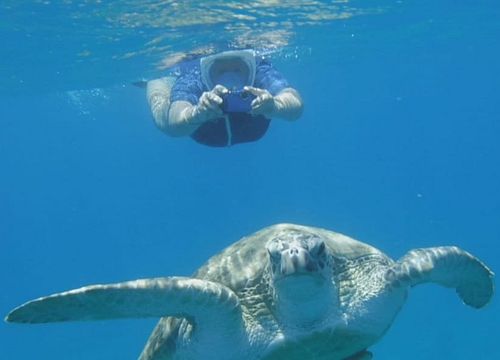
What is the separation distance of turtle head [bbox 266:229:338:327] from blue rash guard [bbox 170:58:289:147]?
3.79 m

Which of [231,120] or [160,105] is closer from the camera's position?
[231,120]

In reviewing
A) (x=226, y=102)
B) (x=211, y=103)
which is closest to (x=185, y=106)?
(x=226, y=102)

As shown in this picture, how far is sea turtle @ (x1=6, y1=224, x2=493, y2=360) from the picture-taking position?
363 centimetres

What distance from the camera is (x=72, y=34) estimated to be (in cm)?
1491

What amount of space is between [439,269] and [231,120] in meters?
3.96

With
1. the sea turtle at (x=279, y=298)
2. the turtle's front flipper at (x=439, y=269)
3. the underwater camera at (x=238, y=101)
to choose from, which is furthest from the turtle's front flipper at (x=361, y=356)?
the underwater camera at (x=238, y=101)

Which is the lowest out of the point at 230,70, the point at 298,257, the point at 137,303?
the point at 230,70

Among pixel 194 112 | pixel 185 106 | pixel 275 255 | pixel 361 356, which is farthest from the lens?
pixel 185 106

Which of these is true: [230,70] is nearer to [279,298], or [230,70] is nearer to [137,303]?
[279,298]

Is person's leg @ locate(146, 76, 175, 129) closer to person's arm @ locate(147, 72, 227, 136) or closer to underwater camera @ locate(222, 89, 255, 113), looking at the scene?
person's arm @ locate(147, 72, 227, 136)

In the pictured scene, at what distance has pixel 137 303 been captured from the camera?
3688 millimetres

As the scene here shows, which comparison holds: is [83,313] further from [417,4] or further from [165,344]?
[417,4]

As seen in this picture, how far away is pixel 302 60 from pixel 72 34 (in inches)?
554

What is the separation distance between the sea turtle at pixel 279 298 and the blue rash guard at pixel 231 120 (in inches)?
117
